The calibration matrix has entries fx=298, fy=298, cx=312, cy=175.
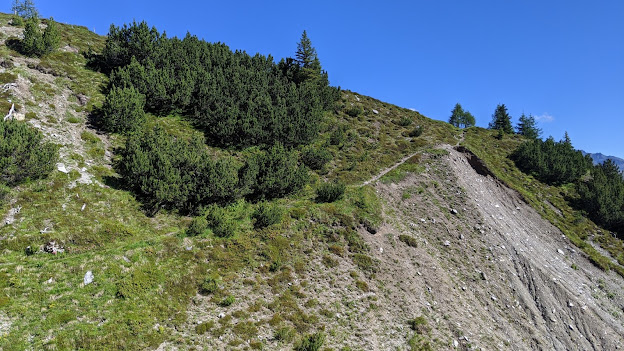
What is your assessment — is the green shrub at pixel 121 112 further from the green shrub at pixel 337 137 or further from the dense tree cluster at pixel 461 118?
the dense tree cluster at pixel 461 118

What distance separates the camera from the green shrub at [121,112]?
105ft

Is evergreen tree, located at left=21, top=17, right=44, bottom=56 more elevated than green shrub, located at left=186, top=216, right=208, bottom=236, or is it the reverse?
evergreen tree, located at left=21, top=17, right=44, bottom=56

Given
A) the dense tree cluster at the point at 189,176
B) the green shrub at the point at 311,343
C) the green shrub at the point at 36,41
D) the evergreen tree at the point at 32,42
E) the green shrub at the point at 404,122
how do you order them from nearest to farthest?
the green shrub at the point at 311,343 < the dense tree cluster at the point at 189,176 < the evergreen tree at the point at 32,42 < the green shrub at the point at 36,41 < the green shrub at the point at 404,122

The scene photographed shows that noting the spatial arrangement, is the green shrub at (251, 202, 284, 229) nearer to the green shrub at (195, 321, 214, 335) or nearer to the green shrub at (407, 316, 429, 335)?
the green shrub at (195, 321, 214, 335)

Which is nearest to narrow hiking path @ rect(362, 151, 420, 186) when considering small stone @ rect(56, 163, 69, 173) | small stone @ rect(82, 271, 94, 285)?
small stone @ rect(82, 271, 94, 285)

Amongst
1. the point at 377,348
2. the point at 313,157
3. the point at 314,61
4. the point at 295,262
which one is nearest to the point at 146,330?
the point at 295,262

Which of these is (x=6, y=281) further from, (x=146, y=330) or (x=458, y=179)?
(x=458, y=179)

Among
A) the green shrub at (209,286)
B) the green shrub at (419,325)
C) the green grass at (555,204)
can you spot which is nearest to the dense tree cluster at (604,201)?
the green grass at (555,204)

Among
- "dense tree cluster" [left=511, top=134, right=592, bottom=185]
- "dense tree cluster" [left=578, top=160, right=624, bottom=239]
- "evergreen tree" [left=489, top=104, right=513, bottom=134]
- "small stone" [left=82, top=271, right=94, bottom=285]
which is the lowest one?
"small stone" [left=82, top=271, right=94, bottom=285]

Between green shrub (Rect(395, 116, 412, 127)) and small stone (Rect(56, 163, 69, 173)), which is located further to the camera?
green shrub (Rect(395, 116, 412, 127))

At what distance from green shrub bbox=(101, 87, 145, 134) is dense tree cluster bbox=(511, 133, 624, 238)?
2701 inches

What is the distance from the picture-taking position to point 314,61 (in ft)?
220

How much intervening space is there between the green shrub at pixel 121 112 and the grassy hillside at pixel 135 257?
4.69 ft

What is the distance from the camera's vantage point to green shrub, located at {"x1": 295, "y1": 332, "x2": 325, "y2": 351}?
16.9 m
